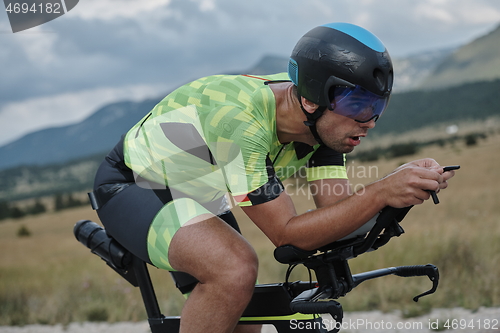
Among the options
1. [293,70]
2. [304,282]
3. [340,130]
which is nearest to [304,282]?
[304,282]

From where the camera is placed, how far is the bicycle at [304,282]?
2188mm

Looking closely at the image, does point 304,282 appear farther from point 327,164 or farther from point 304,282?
point 327,164

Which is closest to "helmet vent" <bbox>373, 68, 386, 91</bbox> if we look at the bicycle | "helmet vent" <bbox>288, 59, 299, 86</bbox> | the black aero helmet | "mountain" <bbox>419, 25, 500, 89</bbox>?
the black aero helmet

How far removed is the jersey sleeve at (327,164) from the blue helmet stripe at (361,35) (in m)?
0.77

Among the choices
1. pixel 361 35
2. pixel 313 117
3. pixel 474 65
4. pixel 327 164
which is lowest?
pixel 474 65

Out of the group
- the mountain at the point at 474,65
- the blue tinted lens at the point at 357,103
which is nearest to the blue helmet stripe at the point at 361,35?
the blue tinted lens at the point at 357,103

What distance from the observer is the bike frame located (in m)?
2.19

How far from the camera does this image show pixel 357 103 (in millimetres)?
2303

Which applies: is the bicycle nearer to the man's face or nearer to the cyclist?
the cyclist

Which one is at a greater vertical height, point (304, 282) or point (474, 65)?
point (304, 282)

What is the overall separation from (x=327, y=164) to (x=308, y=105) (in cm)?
63

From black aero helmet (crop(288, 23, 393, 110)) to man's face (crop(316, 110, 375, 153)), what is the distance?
8cm

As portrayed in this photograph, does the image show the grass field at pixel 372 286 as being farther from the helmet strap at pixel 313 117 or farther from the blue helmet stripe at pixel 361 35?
the blue helmet stripe at pixel 361 35

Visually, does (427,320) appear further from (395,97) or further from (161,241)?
(395,97)
